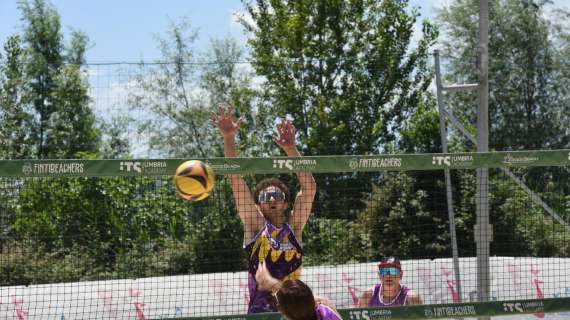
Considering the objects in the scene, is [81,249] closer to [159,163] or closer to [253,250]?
[159,163]

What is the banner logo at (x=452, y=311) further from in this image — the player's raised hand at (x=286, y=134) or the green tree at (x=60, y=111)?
the green tree at (x=60, y=111)

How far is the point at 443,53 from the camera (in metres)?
29.7

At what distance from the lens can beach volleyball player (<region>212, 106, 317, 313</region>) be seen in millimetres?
6613

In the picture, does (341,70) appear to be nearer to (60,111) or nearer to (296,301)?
(60,111)

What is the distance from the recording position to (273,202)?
675 centimetres

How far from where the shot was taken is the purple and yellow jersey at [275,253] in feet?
21.6

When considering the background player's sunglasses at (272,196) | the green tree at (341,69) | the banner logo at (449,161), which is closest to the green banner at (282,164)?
the banner logo at (449,161)

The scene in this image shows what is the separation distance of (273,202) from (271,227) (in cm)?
22

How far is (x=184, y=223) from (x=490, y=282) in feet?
19.6

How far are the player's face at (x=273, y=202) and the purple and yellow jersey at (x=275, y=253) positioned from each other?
10 centimetres

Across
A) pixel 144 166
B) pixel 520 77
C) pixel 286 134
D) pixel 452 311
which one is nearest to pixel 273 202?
pixel 286 134

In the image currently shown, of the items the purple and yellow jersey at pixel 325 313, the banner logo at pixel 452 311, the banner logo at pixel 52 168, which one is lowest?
the banner logo at pixel 452 311

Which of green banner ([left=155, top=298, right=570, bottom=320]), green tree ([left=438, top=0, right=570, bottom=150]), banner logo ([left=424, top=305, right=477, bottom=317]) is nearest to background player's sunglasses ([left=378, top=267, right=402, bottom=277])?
green banner ([left=155, top=298, right=570, bottom=320])

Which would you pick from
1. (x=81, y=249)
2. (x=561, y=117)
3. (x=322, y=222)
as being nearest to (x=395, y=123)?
(x=561, y=117)
